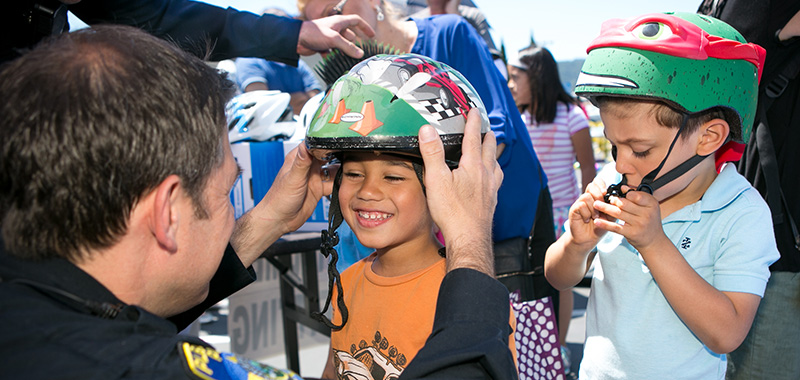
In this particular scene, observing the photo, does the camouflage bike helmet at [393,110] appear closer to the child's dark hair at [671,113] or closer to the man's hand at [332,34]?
the child's dark hair at [671,113]

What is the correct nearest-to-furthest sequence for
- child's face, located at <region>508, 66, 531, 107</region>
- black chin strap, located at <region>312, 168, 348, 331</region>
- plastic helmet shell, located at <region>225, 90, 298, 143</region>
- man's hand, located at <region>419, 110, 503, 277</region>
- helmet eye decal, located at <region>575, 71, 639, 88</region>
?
1. man's hand, located at <region>419, 110, 503, 277</region>
2. helmet eye decal, located at <region>575, 71, 639, 88</region>
3. black chin strap, located at <region>312, 168, 348, 331</region>
4. plastic helmet shell, located at <region>225, 90, 298, 143</region>
5. child's face, located at <region>508, 66, 531, 107</region>

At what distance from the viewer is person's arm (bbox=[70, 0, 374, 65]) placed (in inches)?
110

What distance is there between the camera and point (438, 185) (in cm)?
163

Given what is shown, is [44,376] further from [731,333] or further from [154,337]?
[731,333]

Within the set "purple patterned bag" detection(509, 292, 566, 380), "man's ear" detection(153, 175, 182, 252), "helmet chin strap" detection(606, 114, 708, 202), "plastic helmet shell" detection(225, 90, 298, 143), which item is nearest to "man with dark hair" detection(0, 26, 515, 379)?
"man's ear" detection(153, 175, 182, 252)

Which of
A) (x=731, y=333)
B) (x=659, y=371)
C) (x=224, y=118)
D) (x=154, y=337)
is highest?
(x=224, y=118)

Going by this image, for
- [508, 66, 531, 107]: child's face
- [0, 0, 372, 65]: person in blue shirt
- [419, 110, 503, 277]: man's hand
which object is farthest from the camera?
[508, 66, 531, 107]: child's face

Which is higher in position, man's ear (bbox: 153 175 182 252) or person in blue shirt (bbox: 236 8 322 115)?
man's ear (bbox: 153 175 182 252)

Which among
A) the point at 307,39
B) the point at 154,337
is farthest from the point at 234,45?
the point at 154,337

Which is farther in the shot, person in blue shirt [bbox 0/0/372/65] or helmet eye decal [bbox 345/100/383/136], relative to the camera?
person in blue shirt [bbox 0/0/372/65]

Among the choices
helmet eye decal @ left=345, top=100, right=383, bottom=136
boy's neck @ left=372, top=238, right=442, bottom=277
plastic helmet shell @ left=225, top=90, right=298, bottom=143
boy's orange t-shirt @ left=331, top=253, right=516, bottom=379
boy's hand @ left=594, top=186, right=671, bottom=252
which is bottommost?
plastic helmet shell @ left=225, top=90, right=298, bottom=143

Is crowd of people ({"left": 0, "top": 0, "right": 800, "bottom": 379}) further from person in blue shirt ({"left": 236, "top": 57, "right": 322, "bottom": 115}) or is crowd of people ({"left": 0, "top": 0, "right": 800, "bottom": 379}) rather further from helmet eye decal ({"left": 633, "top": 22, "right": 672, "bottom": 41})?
person in blue shirt ({"left": 236, "top": 57, "right": 322, "bottom": 115})

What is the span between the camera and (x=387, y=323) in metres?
1.98

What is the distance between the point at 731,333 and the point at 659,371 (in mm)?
304
